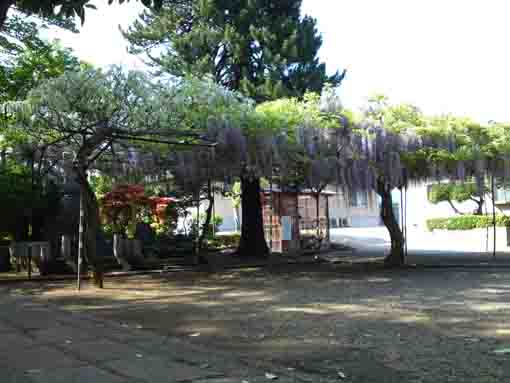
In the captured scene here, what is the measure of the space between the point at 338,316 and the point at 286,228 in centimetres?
1368

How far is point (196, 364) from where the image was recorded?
198 inches

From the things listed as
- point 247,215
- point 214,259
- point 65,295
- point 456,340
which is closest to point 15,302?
point 65,295

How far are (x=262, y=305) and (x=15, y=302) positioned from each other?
3.62m

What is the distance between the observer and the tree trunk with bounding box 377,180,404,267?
14.0 meters

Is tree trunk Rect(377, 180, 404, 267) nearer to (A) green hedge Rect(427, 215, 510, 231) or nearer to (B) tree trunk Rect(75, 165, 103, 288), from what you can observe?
(B) tree trunk Rect(75, 165, 103, 288)

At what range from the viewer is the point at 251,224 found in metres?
19.1

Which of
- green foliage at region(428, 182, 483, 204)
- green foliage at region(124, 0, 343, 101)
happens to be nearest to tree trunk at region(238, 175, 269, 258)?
green foliage at region(124, 0, 343, 101)

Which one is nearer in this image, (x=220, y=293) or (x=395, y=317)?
(x=395, y=317)

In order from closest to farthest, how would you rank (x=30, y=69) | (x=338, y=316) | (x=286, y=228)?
(x=338, y=316) → (x=30, y=69) → (x=286, y=228)

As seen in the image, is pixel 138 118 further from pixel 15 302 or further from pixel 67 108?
pixel 15 302

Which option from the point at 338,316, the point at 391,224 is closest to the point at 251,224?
the point at 391,224

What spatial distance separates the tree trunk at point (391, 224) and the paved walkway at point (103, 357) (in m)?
8.22

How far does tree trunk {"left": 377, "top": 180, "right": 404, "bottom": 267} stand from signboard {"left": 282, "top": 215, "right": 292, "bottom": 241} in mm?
6843

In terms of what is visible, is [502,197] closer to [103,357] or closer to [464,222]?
[464,222]
